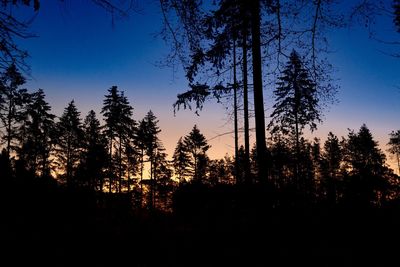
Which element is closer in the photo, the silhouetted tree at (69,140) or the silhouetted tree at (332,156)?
the silhouetted tree at (69,140)

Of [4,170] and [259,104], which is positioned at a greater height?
[259,104]

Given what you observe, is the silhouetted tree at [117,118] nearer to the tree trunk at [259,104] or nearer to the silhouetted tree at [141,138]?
the silhouetted tree at [141,138]

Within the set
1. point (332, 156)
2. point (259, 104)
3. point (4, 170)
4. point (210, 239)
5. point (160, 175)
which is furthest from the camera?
point (332, 156)

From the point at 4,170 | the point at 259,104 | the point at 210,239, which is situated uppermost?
the point at 259,104

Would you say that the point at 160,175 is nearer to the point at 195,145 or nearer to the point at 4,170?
the point at 195,145

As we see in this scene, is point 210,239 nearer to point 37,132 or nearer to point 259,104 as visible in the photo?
point 259,104

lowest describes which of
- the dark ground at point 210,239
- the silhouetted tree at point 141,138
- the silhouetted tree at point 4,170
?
the dark ground at point 210,239

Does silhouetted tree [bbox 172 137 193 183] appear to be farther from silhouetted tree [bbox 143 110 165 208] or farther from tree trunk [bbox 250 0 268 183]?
tree trunk [bbox 250 0 268 183]

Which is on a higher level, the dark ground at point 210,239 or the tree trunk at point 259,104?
the tree trunk at point 259,104

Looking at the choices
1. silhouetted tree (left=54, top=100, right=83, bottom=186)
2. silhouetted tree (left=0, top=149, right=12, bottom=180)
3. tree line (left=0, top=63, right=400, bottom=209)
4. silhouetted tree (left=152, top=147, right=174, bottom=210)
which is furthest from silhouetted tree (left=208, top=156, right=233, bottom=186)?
silhouetted tree (left=0, top=149, right=12, bottom=180)

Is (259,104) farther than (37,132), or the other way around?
(37,132)

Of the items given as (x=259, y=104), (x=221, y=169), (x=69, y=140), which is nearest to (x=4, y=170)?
(x=259, y=104)

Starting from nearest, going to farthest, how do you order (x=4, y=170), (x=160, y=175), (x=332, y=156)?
(x=4, y=170), (x=160, y=175), (x=332, y=156)

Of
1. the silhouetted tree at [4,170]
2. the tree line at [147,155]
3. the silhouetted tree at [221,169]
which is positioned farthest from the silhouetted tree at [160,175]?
the silhouetted tree at [4,170]
